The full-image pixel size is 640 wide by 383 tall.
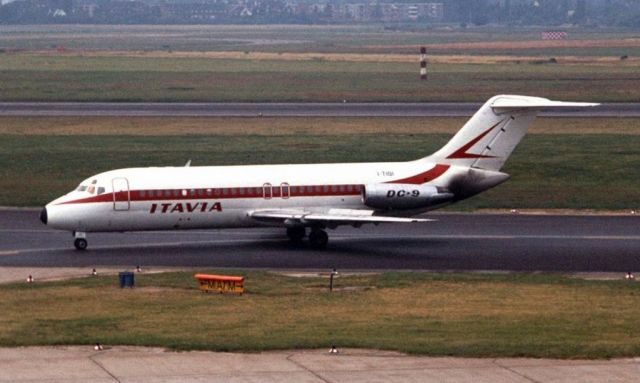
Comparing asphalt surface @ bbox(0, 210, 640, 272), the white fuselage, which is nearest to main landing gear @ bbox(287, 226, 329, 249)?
asphalt surface @ bbox(0, 210, 640, 272)

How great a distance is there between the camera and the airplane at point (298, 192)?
1881 inches

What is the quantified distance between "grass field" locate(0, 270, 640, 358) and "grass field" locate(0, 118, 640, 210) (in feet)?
59.4

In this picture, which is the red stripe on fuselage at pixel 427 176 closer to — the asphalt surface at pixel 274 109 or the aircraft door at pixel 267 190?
the aircraft door at pixel 267 190

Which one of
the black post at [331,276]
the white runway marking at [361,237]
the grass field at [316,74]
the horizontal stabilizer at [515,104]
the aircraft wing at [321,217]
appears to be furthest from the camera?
the grass field at [316,74]

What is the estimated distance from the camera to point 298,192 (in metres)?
48.8

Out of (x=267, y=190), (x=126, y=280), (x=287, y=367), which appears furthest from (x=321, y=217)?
(x=287, y=367)

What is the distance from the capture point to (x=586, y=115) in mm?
92250

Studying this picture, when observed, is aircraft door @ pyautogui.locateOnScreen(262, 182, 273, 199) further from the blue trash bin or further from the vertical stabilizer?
the blue trash bin

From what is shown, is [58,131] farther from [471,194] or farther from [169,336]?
[169,336]

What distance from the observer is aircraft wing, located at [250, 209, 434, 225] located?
47.4 metres

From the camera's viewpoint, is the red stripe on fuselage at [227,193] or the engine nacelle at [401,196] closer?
the red stripe on fuselage at [227,193]

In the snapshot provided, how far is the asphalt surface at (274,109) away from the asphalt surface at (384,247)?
1515 inches

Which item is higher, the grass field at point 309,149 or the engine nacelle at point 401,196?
the engine nacelle at point 401,196

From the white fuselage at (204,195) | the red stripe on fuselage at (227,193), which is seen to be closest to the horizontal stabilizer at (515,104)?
the white fuselage at (204,195)
